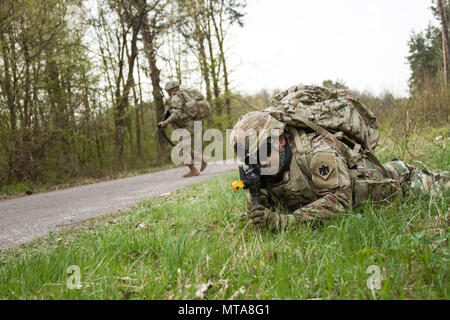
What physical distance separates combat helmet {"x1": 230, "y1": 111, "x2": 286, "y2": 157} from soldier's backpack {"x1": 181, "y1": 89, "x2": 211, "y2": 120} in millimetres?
5195

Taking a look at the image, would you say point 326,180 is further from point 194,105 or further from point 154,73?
point 154,73

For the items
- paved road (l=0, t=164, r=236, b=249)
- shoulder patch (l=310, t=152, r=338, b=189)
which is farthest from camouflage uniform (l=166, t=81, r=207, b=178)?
shoulder patch (l=310, t=152, r=338, b=189)

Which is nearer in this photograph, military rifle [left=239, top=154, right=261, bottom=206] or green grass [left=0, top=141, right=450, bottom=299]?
green grass [left=0, top=141, right=450, bottom=299]

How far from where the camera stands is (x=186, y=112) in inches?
301

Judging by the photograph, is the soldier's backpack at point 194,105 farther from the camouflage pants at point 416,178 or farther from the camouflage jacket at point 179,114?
the camouflage pants at point 416,178

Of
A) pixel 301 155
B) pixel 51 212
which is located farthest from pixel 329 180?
pixel 51 212

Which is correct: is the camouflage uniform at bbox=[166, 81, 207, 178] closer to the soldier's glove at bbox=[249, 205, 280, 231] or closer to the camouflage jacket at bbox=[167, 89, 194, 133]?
the camouflage jacket at bbox=[167, 89, 194, 133]

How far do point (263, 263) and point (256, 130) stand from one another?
117 cm

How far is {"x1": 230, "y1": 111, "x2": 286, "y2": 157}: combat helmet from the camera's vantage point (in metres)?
2.53

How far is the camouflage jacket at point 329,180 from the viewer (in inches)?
89.5

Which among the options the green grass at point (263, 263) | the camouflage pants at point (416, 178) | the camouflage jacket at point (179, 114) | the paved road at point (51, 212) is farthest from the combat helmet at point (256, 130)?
the camouflage jacket at point (179, 114)

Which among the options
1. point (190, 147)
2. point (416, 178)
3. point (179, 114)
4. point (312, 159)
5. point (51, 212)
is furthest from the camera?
point (179, 114)
